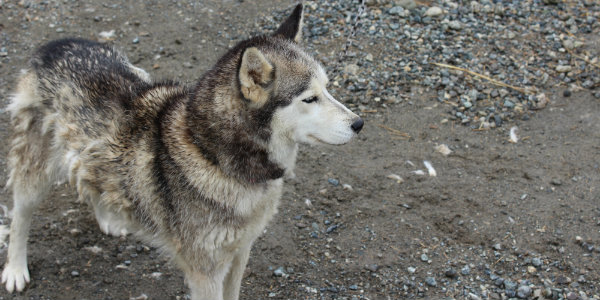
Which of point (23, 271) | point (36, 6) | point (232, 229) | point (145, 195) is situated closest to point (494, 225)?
point (232, 229)

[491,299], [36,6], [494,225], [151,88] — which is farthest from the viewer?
[36,6]

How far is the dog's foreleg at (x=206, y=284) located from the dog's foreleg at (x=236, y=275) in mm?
249

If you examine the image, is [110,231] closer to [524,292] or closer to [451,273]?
[451,273]

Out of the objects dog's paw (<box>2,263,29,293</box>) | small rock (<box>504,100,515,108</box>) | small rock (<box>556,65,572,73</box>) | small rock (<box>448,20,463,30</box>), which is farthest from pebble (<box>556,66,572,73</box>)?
dog's paw (<box>2,263,29,293</box>)

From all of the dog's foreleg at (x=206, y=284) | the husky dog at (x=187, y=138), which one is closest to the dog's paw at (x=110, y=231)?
the husky dog at (x=187, y=138)

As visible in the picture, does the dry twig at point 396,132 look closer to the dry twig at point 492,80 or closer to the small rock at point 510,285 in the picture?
the dry twig at point 492,80

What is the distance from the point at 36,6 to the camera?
855cm

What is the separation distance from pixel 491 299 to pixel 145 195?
290 centimetres

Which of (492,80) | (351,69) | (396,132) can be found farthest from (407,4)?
(396,132)

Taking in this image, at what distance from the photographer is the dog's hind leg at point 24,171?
4.33 metres

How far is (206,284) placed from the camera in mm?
4008

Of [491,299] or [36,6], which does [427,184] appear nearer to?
[491,299]

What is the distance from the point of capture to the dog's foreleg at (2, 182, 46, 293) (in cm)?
467

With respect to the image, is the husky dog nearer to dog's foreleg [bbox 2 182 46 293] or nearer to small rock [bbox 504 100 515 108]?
dog's foreleg [bbox 2 182 46 293]
